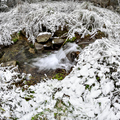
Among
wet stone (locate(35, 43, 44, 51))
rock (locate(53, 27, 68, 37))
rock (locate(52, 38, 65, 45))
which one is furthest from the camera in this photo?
rock (locate(53, 27, 68, 37))

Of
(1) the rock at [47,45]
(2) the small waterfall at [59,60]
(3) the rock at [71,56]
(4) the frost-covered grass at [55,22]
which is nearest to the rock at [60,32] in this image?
(4) the frost-covered grass at [55,22]

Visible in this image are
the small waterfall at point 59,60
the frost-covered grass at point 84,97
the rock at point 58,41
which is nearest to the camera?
the frost-covered grass at point 84,97

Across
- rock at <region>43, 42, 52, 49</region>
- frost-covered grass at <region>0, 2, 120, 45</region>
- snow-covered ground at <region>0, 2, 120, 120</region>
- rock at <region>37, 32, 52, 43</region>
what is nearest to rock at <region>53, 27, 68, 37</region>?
frost-covered grass at <region>0, 2, 120, 45</region>

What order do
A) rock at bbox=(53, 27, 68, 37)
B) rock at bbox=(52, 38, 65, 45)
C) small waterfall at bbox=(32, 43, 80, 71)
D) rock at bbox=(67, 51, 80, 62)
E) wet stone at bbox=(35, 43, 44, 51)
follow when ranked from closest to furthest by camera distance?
1. rock at bbox=(67, 51, 80, 62)
2. small waterfall at bbox=(32, 43, 80, 71)
3. rock at bbox=(52, 38, 65, 45)
4. wet stone at bbox=(35, 43, 44, 51)
5. rock at bbox=(53, 27, 68, 37)

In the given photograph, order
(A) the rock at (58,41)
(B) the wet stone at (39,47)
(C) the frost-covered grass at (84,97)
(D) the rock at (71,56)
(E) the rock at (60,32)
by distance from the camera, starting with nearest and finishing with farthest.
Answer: (C) the frost-covered grass at (84,97)
(D) the rock at (71,56)
(A) the rock at (58,41)
(B) the wet stone at (39,47)
(E) the rock at (60,32)

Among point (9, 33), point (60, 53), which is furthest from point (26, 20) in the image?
point (60, 53)

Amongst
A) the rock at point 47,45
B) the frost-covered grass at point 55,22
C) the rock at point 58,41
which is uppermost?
the frost-covered grass at point 55,22

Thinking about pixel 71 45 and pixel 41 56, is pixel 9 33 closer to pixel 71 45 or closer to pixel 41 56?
pixel 41 56

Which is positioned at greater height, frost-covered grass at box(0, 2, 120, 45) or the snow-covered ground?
frost-covered grass at box(0, 2, 120, 45)

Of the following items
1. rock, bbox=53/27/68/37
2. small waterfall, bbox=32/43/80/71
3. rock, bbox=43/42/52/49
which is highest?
rock, bbox=53/27/68/37

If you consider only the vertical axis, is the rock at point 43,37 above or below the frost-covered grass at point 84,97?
above

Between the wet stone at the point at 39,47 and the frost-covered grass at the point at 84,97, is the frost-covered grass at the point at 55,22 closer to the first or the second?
the wet stone at the point at 39,47

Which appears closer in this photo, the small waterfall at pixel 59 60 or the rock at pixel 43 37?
the small waterfall at pixel 59 60

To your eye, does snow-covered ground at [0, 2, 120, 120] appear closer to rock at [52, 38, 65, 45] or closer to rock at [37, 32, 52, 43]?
rock at [52, 38, 65, 45]
